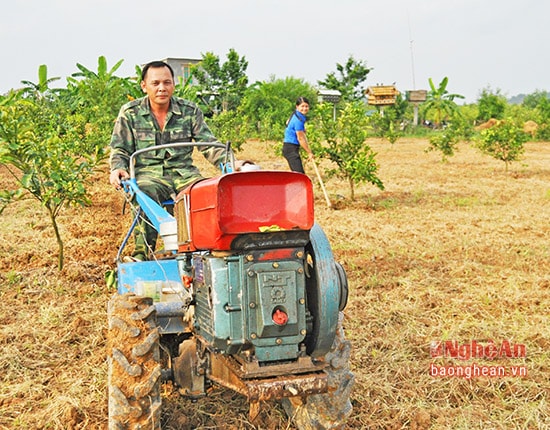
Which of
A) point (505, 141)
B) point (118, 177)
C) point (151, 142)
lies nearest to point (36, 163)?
point (151, 142)

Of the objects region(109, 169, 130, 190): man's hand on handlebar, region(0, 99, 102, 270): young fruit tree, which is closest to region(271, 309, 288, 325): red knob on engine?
region(109, 169, 130, 190): man's hand on handlebar

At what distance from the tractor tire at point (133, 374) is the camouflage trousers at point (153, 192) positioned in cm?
135

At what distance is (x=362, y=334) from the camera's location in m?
4.38

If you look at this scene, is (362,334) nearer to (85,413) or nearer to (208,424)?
(208,424)

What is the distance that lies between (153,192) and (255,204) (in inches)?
71.0

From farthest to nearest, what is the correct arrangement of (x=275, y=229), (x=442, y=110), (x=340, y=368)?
(x=442, y=110) < (x=340, y=368) < (x=275, y=229)

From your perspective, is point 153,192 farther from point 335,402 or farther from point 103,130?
point 103,130

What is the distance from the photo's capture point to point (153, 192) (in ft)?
13.3

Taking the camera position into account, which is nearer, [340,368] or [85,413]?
[340,368]

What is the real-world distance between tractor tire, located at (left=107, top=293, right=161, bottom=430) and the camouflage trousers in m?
1.35

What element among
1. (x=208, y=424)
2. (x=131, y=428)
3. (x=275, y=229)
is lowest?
(x=208, y=424)

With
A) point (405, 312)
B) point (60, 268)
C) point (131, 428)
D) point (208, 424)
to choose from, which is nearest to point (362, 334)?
point (405, 312)

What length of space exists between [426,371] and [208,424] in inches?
56.5

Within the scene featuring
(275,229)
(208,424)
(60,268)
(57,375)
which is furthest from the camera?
(60,268)
